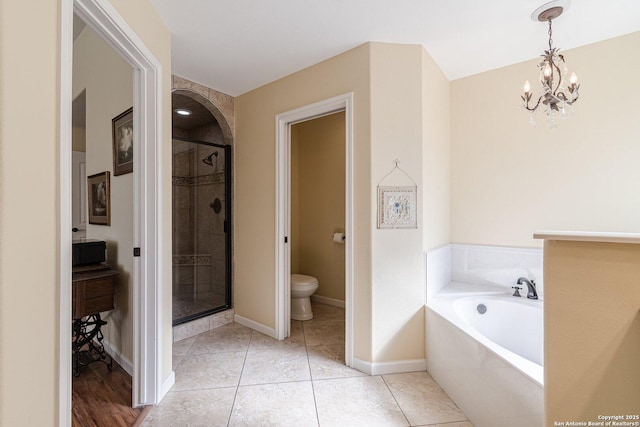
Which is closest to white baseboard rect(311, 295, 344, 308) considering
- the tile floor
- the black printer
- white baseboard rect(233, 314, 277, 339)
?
the tile floor

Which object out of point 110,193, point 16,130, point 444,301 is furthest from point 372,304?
point 110,193

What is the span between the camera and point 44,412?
36.3 inches

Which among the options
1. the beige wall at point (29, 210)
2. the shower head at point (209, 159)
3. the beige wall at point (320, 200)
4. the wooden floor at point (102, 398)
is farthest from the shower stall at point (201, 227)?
the beige wall at point (29, 210)

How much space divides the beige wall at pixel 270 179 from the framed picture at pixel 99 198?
1.12 metres

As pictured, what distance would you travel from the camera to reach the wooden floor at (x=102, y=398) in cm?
165

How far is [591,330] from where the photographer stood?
2.86 feet

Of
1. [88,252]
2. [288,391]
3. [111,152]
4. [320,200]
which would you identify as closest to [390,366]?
[288,391]

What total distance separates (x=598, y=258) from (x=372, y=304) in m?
1.42

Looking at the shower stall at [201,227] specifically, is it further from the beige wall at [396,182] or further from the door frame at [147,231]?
the beige wall at [396,182]

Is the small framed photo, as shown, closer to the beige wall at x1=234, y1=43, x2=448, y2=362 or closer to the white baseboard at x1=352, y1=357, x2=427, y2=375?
the beige wall at x1=234, y1=43, x2=448, y2=362

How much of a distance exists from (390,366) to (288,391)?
0.76 meters

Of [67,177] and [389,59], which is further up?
[389,59]

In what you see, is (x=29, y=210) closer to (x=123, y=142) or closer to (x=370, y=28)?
(x=123, y=142)

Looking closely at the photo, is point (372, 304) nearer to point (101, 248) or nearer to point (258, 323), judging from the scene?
point (258, 323)
